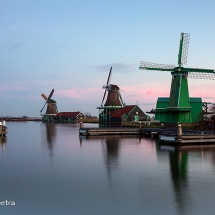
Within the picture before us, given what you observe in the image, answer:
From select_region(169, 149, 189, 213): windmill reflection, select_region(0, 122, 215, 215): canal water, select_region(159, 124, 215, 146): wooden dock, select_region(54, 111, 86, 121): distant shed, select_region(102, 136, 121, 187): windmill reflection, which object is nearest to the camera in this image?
select_region(0, 122, 215, 215): canal water

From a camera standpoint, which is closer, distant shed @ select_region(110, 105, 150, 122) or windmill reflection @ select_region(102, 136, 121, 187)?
windmill reflection @ select_region(102, 136, 121, 187)

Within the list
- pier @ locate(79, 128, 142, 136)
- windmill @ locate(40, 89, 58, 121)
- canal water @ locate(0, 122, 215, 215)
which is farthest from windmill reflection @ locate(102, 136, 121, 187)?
windmill @ locate(40, 89, 58, 121)

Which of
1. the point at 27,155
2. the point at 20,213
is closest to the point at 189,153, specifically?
the point at 27,155

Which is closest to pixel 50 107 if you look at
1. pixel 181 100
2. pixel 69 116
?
pixel 69 116

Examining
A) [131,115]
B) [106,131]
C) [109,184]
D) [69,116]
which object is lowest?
[109,184]

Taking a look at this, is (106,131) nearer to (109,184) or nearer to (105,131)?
(105,131)

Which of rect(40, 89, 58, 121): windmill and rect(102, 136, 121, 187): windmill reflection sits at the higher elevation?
rect(40, 89, 58, 121): windmill

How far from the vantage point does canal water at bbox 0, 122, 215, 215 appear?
12.2m

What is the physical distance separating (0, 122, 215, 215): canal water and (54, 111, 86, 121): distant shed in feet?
369

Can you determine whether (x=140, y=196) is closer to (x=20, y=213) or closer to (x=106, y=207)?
(x=106, y=207)

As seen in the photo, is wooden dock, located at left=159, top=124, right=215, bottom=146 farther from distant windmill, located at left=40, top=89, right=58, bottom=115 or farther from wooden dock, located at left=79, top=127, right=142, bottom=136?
distant windmill, located at left=40, top=89, right=58, bottom=115

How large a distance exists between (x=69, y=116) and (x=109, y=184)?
125 metres

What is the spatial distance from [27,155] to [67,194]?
1338 cm

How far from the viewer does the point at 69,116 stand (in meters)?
140
